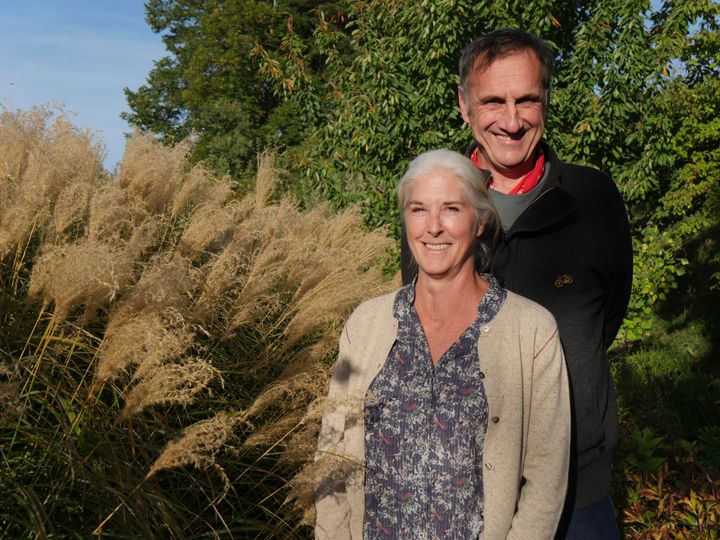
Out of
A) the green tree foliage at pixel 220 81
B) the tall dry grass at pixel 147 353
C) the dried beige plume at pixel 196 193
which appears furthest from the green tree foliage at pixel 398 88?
the green tree foliage at pixel 220 81

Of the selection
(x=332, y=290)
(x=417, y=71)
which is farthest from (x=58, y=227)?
(x=417, y=71)

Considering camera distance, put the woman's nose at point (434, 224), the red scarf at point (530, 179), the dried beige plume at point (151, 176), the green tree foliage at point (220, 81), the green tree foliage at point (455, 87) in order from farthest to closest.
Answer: the green tree foliage at point (220, 81) < the green tree foliage at point (455, 87) < the dried beige plume at point (151, 176) < the red scarf at point (530, 179) < the woman's nose at point (434, 224)

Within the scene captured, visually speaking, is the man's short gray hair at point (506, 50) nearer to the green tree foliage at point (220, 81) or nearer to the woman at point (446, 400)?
the woman at point (446, 400)

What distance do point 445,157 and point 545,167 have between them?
1.50ft

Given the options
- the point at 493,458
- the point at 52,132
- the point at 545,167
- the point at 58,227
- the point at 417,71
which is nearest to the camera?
the point at 493,458

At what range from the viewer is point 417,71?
27.9 feet

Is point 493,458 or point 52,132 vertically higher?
point 52,132

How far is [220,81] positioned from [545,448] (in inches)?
1089

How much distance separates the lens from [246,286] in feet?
11.3

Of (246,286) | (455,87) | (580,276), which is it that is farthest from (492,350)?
(455,87)

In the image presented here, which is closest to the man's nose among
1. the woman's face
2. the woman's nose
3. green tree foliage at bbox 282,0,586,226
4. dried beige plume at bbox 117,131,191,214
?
the woman's face

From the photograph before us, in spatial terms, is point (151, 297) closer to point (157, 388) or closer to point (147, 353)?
point (147, 353)

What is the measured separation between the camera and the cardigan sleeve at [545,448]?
80.8 inches

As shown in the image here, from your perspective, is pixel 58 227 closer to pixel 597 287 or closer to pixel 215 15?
pixel 597 287
